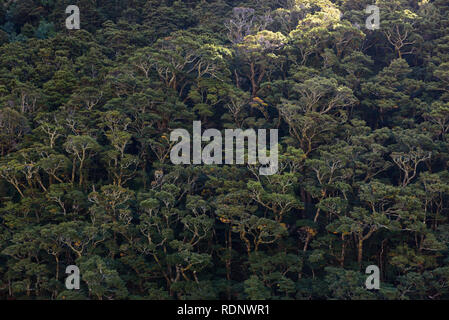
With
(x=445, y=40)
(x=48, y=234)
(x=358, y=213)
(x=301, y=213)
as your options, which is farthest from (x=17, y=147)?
(x=445, y=40)

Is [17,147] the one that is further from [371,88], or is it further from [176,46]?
[371,88]

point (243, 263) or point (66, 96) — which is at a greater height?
point (66, 96)

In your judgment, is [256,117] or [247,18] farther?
[247,18]

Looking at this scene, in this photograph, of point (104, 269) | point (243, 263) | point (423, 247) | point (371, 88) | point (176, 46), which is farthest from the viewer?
point (176, 46)

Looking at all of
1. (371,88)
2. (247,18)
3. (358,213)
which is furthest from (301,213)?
(247,18)

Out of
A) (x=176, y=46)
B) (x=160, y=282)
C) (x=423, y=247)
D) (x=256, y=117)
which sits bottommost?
(x=160, y=282)

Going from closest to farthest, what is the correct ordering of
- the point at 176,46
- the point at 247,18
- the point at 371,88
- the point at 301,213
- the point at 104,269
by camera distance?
the point at 104,269
the point at 301,213
the point at 371,88
the point at 176,46
the point at 247,18

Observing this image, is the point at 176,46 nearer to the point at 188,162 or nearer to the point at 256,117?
the point at 256,117
